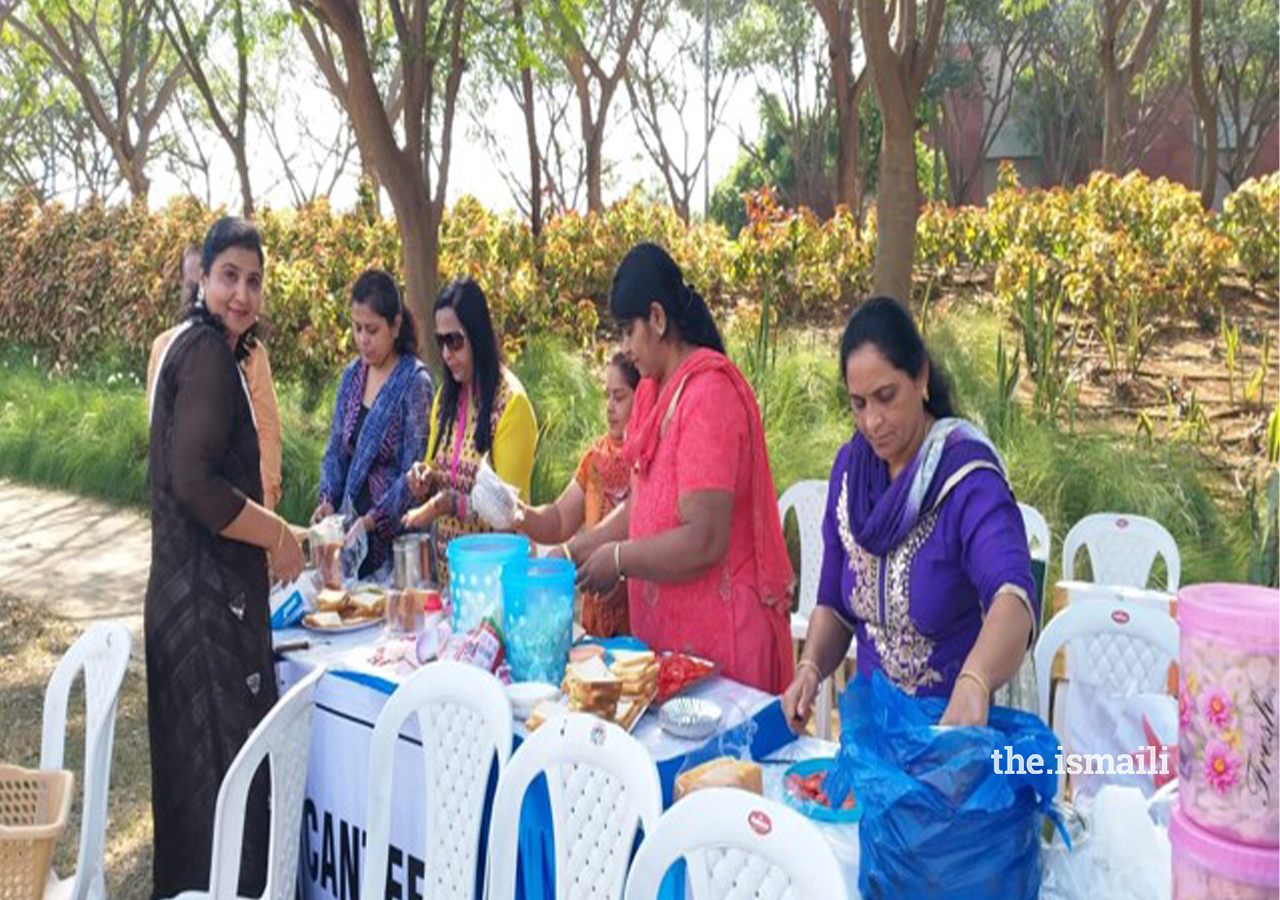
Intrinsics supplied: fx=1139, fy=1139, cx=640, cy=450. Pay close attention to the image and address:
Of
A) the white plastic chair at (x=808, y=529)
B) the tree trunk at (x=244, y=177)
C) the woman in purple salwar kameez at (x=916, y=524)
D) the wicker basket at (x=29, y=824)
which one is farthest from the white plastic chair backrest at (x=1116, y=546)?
the tree trunk at (x=244, y=177)

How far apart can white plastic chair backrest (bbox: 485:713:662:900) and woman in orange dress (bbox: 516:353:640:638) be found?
135 centimetres

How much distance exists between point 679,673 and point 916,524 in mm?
657

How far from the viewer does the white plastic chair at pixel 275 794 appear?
212cm

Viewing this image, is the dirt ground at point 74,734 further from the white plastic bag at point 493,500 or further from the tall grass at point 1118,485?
the tall grass at point 1118,485

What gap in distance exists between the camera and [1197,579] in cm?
499

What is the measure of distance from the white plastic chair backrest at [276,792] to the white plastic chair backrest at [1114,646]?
1722 mm

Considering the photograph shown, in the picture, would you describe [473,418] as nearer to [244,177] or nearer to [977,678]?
[977,678]

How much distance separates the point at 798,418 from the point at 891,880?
210 inches

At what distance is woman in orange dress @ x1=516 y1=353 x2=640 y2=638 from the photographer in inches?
137

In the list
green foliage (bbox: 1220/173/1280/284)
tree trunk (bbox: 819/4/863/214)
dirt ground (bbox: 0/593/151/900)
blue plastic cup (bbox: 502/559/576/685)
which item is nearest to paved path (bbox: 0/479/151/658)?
dirt ground (bbox: 0/593/151/900)

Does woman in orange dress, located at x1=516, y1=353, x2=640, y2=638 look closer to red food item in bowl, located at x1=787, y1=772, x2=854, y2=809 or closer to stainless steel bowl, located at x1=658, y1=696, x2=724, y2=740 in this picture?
stainless steel bowl, located at x1=658, y1=696, x2=724, y2=740

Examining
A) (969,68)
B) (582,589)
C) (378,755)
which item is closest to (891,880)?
(378,755)

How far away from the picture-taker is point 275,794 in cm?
228

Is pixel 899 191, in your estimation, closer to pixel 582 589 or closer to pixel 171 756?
pixel 582 589
